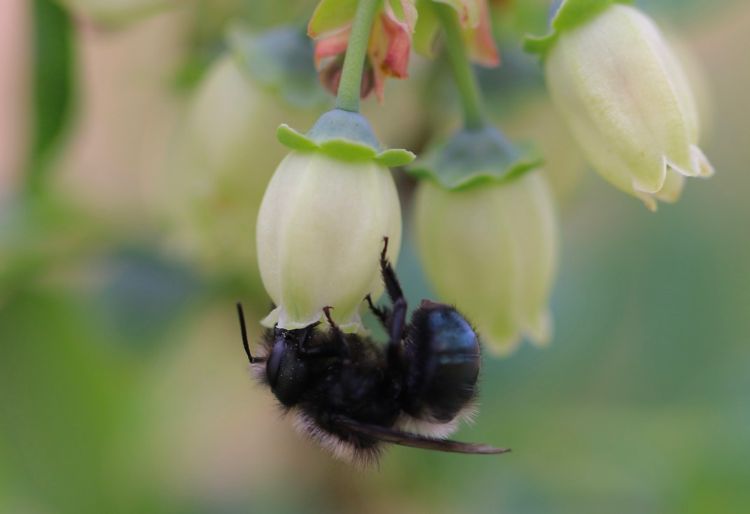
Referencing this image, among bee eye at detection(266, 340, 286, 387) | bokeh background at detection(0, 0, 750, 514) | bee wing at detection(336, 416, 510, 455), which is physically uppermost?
bee eye at detection(266, 340, 286, 387)

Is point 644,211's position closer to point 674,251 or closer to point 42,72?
point 674,251

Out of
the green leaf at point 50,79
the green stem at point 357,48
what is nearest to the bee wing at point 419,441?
the green stem at point 357,48

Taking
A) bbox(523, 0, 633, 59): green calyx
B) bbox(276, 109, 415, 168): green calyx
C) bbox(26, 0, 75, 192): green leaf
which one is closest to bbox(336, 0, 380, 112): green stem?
bbox(276, 109, 415, 168): green calyx

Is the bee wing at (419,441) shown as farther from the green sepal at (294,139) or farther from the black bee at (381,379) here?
the green sepal at (294,139)

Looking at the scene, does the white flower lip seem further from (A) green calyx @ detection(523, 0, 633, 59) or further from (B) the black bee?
(B) the black bee

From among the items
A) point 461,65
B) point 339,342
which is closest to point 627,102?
point 461,65
